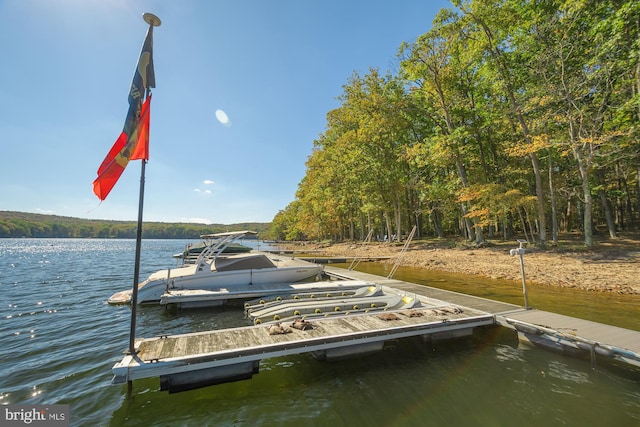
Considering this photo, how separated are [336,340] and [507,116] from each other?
25668 millimetres

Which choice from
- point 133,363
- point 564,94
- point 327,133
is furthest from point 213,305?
point 327,133

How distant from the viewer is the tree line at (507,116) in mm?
16700

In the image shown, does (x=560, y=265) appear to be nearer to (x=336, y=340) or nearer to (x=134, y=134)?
(x=336, y=340)

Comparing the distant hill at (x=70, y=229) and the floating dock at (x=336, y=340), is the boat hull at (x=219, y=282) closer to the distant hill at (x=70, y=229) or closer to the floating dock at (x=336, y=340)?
the floating dock at (x=336, y=340)

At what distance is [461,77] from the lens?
26797 millimetres

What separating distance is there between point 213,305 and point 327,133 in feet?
123

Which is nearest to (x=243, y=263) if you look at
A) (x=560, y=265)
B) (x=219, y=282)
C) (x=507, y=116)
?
(x=219, y=282)

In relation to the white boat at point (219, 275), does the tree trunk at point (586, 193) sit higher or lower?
higher

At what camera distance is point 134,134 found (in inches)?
195

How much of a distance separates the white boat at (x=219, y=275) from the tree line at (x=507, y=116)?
55.9 ft

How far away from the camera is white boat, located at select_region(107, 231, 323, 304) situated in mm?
11750

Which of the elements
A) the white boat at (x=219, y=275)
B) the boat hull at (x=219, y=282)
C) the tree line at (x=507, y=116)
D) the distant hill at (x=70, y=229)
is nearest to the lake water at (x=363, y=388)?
the boat hull at (x=219, y=282)

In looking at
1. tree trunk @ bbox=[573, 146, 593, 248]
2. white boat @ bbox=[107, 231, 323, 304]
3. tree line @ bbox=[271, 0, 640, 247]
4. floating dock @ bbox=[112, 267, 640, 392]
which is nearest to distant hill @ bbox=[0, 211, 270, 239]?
tree line @ bbox=[271, 0, 640, 247]

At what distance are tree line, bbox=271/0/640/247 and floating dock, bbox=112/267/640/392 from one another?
14.7 m
